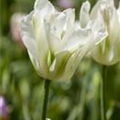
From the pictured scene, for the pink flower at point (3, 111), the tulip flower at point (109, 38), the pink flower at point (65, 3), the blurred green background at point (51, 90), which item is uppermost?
A: the tulip flower at point (109, 38)

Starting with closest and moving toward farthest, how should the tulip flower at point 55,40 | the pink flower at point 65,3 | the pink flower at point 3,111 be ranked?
1. the tulip flower at point 55,40
2. the pink flower at point 3,111
3. the pink flower at point 65,3

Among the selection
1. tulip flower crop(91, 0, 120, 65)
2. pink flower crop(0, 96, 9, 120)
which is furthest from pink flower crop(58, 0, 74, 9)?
tulip flower crop(91, 0, 120, 65)

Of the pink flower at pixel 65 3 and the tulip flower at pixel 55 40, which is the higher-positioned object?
the tulip flower at pixel 55 40

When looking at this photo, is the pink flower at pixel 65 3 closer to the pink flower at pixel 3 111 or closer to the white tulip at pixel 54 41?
the pink flower at pixel 3 111

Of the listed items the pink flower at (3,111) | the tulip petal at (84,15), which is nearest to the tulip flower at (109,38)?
the tulip petal at (84,15)

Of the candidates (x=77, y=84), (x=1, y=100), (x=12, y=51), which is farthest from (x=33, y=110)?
(x=12, y=51)

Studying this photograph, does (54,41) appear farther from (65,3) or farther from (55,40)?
(65,3)

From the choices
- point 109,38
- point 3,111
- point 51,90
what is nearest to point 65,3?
point 51,90
